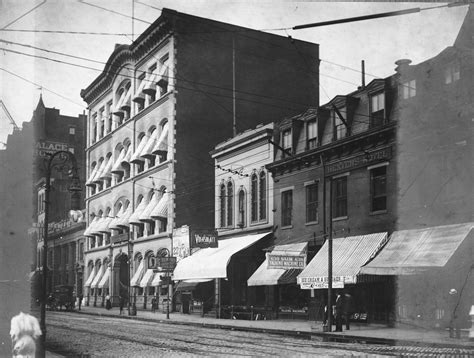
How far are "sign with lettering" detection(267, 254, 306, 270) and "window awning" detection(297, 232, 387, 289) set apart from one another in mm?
499

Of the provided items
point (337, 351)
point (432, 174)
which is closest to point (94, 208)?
point (432, 174)

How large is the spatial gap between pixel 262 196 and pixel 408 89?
42.8 feet

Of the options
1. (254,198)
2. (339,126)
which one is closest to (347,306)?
(339,126)

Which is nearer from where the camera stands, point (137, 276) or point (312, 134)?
point (312, 134)

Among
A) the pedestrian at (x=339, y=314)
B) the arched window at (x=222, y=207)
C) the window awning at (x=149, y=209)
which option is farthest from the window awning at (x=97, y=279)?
the pedestrian at (x=339, y=314)

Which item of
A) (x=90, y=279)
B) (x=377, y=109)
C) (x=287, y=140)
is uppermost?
(x=377, y=109)

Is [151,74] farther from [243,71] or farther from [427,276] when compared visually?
[427,276]

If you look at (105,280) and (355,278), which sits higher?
(355,278)

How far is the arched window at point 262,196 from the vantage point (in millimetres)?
38219

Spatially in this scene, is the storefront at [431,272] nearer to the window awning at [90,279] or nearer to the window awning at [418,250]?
the window awning at [418,250]

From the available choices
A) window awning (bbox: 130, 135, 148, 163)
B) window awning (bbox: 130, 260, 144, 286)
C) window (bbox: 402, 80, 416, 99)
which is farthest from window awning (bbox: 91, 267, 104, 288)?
window (bbox: 402, 80, 416, 99)

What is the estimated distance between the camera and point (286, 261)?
31281 millimetres

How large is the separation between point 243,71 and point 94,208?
24977mm

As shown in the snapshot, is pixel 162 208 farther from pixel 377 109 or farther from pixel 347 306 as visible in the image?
pixel 347 306
